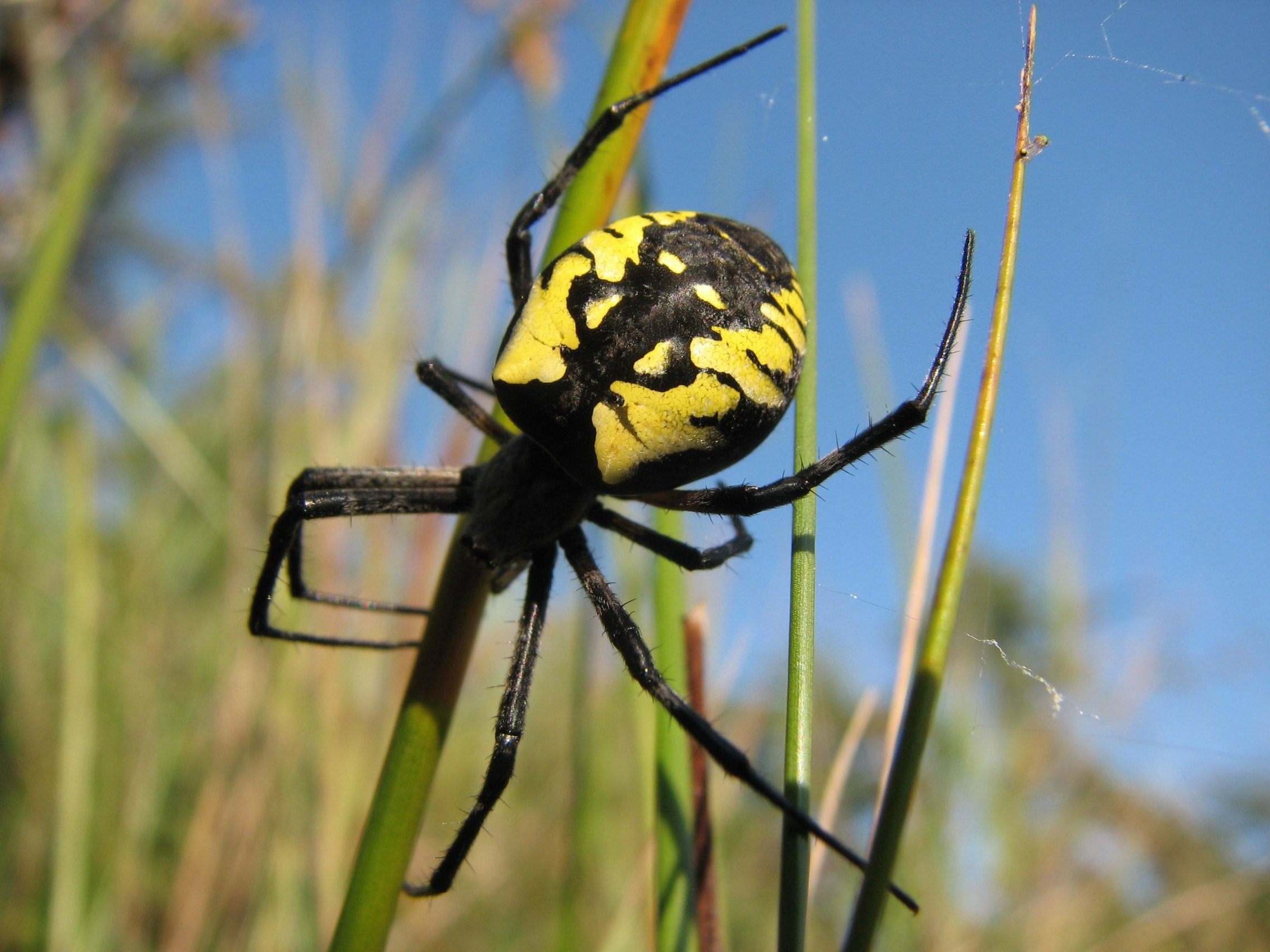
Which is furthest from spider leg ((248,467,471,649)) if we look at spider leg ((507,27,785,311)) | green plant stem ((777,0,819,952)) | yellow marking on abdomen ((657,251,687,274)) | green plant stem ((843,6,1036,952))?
green plant stem ((843,6,1036,952))

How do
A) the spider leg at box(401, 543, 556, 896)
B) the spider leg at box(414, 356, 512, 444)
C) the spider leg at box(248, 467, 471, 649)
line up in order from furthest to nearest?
1. the spider leg at box(414, 356, 512, 444)
2. the spider leg at box(248, 467, 471, 649)
3. the spider leg at box(401, 543, 556, 896)

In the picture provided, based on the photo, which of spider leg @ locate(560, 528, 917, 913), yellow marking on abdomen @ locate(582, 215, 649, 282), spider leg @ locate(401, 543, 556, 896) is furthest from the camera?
spider leg @ locate(401, 543, 556, 896)

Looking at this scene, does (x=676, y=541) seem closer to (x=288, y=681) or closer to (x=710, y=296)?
(x=710, y=296)

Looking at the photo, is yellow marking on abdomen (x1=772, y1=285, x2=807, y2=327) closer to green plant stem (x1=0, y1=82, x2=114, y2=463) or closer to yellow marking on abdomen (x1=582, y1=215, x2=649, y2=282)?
yellow marking on abdomen (x1=582, y1=215, x2=649, y2=282)

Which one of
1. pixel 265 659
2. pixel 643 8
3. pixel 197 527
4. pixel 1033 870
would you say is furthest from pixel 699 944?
pixel 197 527

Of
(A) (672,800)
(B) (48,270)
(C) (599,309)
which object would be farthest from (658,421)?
(B) (48,270)
